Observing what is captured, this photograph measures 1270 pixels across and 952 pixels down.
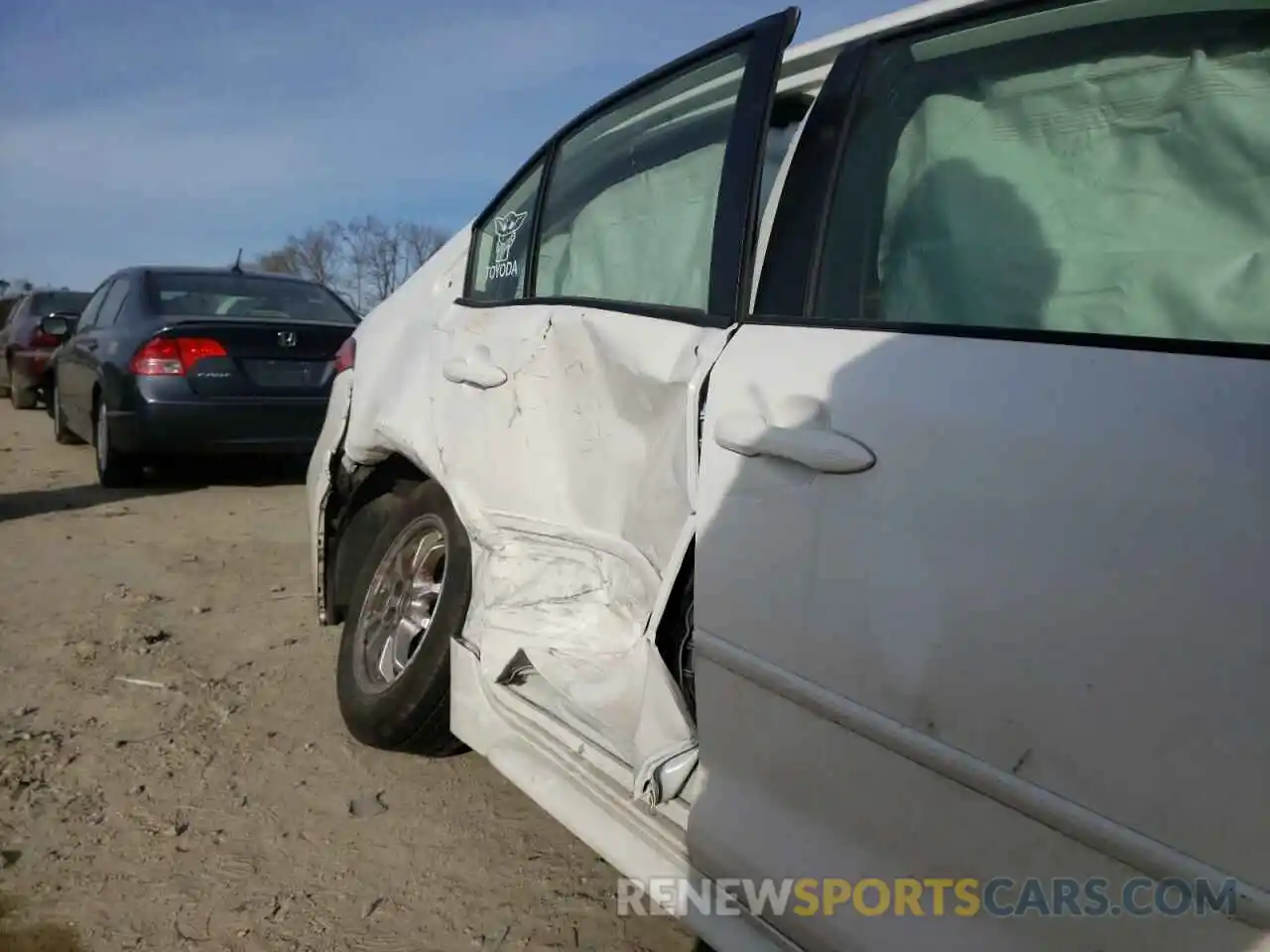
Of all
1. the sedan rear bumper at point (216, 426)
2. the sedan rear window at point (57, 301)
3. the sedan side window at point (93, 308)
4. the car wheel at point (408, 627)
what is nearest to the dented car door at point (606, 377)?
the car wheel at point (408, 627)

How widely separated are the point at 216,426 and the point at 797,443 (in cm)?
575

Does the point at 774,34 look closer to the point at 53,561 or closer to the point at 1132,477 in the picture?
the point at 1132,477

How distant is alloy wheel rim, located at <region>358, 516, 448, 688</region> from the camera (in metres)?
2.95

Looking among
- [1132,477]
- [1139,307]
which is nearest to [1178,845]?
[1132,477]

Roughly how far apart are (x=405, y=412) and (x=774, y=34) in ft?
4.78

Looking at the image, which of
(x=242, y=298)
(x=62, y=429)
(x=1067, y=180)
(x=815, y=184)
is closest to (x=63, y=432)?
(x=62, y=429)

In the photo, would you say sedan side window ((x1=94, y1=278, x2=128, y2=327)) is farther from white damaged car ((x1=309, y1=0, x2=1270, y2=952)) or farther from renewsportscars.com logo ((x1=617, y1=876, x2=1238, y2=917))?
renewsportscars.com logo ((x1=617, y1=876, x2=1238, y2=917))

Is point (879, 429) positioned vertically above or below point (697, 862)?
above

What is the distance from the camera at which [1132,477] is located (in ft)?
3.99

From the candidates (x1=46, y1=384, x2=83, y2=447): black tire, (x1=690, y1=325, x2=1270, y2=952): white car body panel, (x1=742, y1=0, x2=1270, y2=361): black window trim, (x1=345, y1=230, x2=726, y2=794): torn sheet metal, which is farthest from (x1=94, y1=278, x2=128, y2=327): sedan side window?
(x1=690, y1=325, x2=1270, y2=952): white car body panel

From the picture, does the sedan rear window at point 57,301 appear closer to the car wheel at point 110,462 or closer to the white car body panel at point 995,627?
the car wheel at point 110,462

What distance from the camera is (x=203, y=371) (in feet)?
21.3

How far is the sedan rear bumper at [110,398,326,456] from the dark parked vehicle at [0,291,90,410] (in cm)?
626

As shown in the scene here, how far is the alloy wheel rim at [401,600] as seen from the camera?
116 inches
